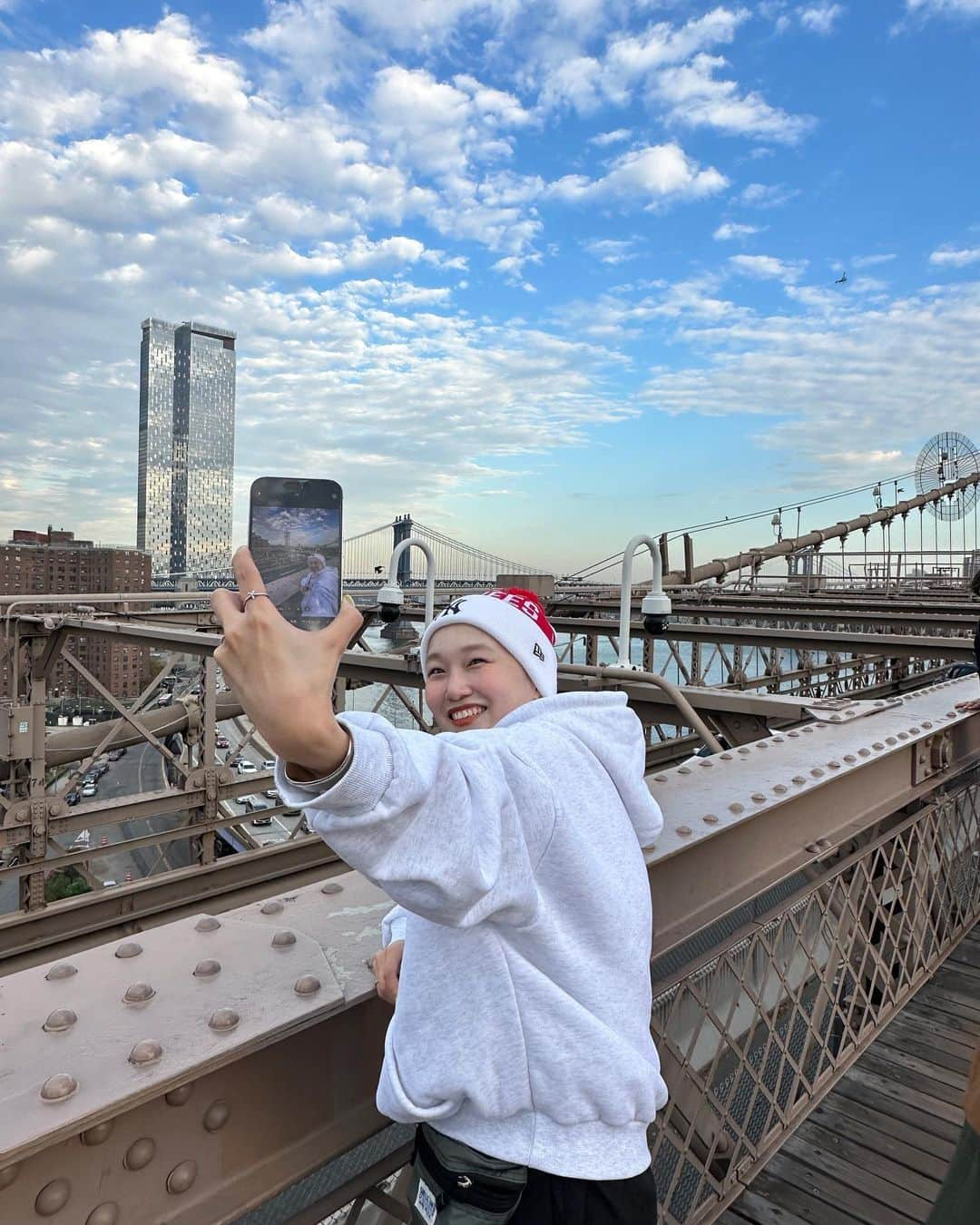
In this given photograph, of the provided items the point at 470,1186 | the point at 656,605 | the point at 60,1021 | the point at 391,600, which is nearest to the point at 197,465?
the point at 391,600

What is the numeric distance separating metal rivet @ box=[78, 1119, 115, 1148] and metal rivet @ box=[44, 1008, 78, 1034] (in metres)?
0.15

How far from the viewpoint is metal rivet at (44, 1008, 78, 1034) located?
3.63 ft

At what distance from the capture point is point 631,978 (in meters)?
1.16

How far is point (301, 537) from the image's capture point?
270 cm

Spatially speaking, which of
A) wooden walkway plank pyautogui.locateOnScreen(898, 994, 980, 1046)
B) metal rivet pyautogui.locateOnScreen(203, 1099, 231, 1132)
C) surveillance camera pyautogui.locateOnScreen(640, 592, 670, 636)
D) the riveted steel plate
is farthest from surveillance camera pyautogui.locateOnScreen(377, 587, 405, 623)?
metal rivet pyautogui.locateOnScreen(203, 1099, 231, 1132)

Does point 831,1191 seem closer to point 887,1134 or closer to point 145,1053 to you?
point 887,1134

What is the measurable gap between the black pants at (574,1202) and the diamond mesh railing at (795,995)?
800 millimetres

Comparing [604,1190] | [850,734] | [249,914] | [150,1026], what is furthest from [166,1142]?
[850,734]

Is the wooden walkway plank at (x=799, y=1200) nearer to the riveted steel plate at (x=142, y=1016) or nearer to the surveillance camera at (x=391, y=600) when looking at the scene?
the riveted steel plate at (x=142, y=1016)

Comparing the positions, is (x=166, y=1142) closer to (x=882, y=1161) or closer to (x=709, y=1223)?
(x=709, y=1223)

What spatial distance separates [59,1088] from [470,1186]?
1.88ft

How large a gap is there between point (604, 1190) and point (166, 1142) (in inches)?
24.6

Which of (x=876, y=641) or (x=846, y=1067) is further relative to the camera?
(x=876, y=641)

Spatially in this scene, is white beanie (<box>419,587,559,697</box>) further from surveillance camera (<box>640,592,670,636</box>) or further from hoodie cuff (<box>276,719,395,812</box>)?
surveillance camera (<box>640,592,670,636</box>)
